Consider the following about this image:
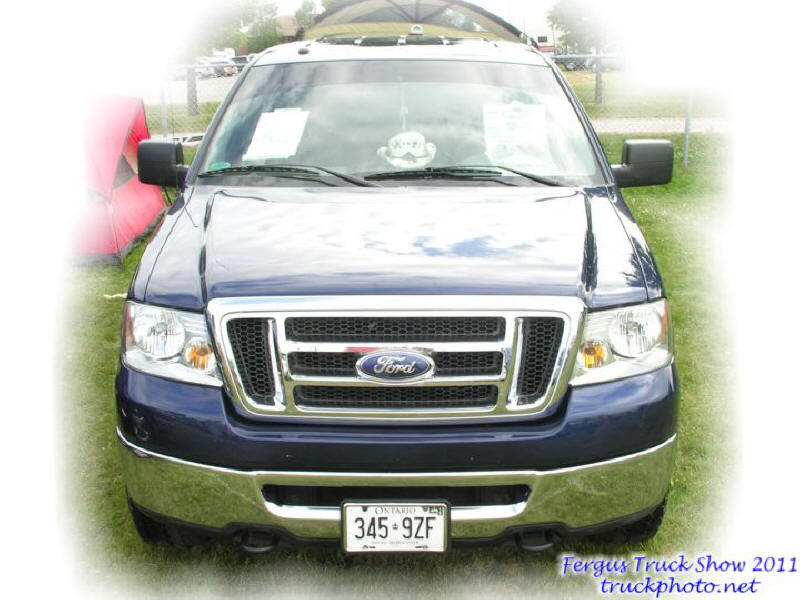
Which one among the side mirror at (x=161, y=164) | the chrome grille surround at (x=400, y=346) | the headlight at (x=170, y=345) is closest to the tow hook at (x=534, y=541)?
the chrome grille surround at (x=400, y=346)

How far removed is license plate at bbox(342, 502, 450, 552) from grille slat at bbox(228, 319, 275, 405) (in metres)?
0.45

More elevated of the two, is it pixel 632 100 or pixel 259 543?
pixel 259 543

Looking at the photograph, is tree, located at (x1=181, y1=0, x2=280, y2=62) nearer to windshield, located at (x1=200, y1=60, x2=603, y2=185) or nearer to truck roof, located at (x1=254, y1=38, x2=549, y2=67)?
truck roof, located at (x1=254, y1=38, x2=549, y2=67)

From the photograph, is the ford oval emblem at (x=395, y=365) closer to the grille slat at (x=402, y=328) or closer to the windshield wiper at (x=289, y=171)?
the grille slat at (x=402, y=328)

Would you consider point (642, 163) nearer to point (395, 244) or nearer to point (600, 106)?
point (395, 244)

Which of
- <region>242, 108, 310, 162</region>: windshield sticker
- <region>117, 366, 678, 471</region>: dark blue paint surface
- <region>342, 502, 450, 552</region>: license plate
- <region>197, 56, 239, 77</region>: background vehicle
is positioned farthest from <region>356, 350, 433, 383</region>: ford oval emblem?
<region>197, 56, 239, 77</region>: background vehicle

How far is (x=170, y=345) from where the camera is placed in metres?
2.89

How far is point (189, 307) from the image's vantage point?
113 inches

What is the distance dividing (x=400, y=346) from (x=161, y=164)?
85.0 inches

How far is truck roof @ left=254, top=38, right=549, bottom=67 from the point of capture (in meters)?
4.41

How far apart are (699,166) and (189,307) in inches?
500

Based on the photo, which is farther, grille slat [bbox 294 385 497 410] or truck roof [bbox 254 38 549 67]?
truck roof [bbox 254 38 549 67]

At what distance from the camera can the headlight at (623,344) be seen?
9.34 feet

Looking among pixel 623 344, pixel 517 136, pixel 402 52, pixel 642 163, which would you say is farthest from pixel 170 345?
pixel 642 163
